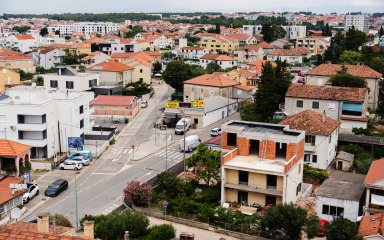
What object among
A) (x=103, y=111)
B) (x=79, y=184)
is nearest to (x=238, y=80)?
(x=103, y=111)

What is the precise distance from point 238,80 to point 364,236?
56.0 meters

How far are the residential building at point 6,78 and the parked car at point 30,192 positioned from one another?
58.4 metres

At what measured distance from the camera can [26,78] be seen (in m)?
114

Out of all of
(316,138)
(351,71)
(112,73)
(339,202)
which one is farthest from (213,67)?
(339,202)

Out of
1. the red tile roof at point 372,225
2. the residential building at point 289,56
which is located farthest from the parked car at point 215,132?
the residential building at point 289,56

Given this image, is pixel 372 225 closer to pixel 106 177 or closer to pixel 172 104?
pixel 106 177

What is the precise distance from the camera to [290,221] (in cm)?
3009

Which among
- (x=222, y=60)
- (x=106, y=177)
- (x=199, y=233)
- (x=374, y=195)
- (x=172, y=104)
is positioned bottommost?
(x=199, y=233)

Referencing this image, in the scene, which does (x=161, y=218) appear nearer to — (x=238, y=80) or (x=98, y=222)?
(x=98, y=222)

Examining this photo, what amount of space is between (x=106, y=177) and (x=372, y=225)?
25.5 metres

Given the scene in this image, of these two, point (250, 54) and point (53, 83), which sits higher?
point (250, 54)

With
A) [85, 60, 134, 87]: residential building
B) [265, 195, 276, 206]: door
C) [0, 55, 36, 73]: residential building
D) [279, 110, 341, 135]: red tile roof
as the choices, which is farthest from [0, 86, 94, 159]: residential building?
[0, 55, 36, 73]: residential building

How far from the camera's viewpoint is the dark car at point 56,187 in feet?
132

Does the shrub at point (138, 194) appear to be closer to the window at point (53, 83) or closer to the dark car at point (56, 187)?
the dark car at point (56, 187)
